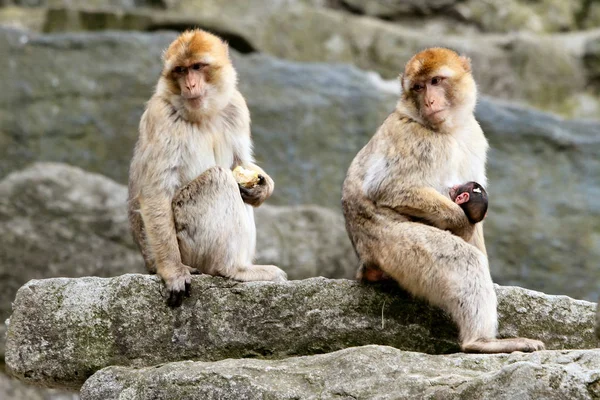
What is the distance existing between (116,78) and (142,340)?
561 centimetres

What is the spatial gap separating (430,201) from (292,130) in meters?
5.02

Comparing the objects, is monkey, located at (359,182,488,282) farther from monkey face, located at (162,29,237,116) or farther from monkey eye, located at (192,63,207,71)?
monkey eye, located at (192,63,207,71)

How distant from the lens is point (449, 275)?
16.9 ft

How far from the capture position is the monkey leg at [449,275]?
5.00 meters

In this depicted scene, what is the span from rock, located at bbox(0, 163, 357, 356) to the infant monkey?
3.52m

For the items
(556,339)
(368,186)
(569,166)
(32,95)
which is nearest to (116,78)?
(32,95)

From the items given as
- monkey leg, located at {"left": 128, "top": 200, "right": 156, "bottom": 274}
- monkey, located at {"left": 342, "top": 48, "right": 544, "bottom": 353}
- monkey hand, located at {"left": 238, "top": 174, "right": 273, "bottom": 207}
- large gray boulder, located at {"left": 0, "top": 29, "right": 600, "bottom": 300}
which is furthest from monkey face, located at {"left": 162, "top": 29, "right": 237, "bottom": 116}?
large gray boulder, located at {"left": 0, "top": 29, "right": 600, "bottom": 300}

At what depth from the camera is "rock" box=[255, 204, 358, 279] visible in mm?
8820

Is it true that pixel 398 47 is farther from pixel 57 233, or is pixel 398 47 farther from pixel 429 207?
pixel 429 207

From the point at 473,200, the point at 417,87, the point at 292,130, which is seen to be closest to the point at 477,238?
the point at 473,200

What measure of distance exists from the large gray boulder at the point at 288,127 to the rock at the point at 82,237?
3.80ft

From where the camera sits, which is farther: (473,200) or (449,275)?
(473,200)

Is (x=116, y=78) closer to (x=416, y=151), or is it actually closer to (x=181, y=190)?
(x=181, y=190)

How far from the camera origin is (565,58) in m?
12.7
